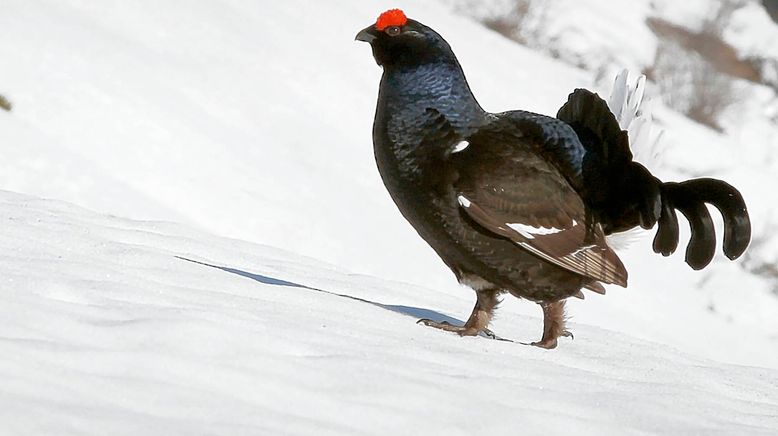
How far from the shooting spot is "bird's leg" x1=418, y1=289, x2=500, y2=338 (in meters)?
4.60

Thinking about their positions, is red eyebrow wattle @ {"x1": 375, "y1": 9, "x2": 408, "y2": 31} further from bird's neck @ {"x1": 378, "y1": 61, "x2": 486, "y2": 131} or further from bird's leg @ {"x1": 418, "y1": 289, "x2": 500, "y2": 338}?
→ bird's leg @ {"x1": 418, "y1": 289, "x2": 500, "y2": 338}

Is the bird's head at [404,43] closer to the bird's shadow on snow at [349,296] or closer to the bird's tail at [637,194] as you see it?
the bird's tail at [637,194]

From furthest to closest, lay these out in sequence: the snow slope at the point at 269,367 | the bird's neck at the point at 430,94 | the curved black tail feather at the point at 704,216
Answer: the curved black tail feather at the point at 704,216 < the bird's neck at the point at 430,94 < the snow slope at the point at 269,367

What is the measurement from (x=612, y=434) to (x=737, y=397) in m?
1.26

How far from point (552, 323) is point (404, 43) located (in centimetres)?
113

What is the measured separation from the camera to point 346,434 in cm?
267

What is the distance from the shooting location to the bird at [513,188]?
4367 millimetres

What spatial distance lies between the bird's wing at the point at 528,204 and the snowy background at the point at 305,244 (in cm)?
35

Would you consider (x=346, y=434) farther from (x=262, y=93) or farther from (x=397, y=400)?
(x=262, y=93)

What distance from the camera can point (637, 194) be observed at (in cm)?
466

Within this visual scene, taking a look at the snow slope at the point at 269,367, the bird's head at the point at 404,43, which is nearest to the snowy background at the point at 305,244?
the snow slope at the point at 269,367

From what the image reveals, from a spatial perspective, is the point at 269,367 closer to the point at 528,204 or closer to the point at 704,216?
the point at 528,204

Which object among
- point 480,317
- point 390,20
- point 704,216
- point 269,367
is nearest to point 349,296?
point 480,317

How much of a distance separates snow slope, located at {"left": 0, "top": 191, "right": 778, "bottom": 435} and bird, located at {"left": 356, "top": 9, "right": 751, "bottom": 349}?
0.91 ft
